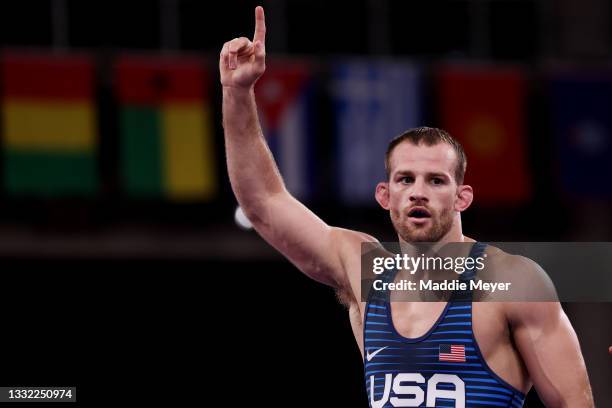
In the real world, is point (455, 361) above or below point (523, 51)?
below

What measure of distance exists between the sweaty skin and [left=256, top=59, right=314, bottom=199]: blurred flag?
299 inches

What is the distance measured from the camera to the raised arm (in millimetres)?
5277

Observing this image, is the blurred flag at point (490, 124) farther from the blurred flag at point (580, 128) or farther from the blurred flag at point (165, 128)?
the blurred flag at point (165, 128)

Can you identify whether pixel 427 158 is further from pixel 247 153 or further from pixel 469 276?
pixel 247 153

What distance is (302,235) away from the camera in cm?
548

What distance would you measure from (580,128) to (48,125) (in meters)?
6.48

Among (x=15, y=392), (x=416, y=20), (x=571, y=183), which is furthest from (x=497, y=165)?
(x=15, y=392)

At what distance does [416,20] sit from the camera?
45.6 feet

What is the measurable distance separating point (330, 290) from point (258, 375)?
4.85 feet

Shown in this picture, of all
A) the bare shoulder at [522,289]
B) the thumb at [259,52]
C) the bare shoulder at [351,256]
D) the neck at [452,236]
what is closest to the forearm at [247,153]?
the thumb at [259,52]

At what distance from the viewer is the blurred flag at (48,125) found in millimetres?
12602

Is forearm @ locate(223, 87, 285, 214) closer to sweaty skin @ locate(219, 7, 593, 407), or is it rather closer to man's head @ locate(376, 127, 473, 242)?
sweaty skin @ locate(219, 7, 593, 407)

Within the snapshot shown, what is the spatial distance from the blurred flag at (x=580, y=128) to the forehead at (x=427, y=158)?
904cm

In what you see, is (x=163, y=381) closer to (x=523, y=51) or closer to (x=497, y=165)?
(x=497, y=165)
